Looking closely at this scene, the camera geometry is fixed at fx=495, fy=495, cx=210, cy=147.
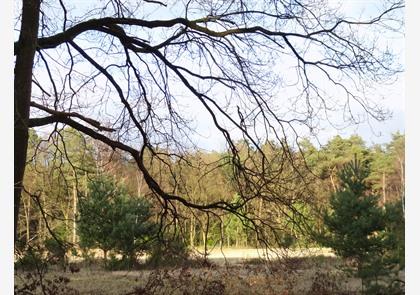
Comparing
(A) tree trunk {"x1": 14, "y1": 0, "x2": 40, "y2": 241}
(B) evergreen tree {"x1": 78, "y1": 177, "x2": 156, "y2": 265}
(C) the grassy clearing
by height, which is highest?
(A) tree trunk {"x1": 14, "y1": 0, "x2": 40, "y2": 241}

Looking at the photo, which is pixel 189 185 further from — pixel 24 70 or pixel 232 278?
pixel 24 70

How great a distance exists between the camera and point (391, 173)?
4176 millimetres

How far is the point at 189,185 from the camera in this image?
380cm

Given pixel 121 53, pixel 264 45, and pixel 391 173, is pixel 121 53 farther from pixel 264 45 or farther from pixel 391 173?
pixel 391 173

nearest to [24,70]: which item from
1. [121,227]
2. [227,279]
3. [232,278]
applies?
[227,279]

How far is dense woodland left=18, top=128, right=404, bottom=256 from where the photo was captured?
329 cm

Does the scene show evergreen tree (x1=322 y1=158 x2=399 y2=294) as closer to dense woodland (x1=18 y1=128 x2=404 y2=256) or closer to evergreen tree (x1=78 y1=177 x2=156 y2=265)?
dense woodland (x1=18 y1=128 x2=404 y2=256)

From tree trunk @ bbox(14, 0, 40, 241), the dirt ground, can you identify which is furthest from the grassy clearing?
tree trunk @ bbox(14, 0, 40, 241)

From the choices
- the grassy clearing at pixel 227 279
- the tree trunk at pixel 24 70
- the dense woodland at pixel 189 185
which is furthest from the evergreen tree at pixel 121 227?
the tree trunk at pixel 24 70

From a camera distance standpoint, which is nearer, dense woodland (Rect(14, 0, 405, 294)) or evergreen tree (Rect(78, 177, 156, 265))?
dense woodland (Rect(14, 0, 405, 294))

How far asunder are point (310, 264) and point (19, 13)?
3.97 metres

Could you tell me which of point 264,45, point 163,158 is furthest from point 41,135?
point 264,45

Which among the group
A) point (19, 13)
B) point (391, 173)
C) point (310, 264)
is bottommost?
point (310, 264)

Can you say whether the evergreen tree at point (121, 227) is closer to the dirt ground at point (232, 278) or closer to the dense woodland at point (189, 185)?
the dirt ground at point (232, 278)
